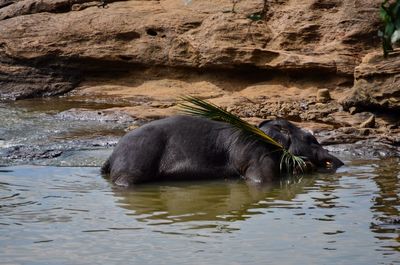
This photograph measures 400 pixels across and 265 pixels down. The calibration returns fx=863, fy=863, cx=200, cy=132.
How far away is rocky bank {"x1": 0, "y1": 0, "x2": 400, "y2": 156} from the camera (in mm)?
13377

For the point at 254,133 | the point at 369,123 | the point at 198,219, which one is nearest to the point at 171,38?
the point at 369,123

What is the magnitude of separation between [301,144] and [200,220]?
282 cm

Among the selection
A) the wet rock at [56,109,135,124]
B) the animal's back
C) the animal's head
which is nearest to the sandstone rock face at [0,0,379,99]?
the wet rock at [56,109,135,124]

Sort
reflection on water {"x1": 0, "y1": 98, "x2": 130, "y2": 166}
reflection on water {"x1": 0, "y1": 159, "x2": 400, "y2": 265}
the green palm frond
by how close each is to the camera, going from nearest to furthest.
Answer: reflection on water {"x1": 0, "y1": 159, "x2": 400, "y2": 265}, the green palm frond, reflection on water {"x1": 0, "y1": 98, "x2": 130, "y2": 166}

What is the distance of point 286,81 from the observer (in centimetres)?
1570

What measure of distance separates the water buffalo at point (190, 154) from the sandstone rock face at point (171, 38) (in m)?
6.25

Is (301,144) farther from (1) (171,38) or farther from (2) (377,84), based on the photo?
(1) (171,38)

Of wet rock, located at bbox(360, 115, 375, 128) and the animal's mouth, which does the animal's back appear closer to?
the animal's mouth

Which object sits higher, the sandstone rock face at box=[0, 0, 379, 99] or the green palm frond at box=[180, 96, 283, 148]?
the sandstone rock face at box=[0, 0, 379, 99]

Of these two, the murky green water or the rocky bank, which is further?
the rocky bank

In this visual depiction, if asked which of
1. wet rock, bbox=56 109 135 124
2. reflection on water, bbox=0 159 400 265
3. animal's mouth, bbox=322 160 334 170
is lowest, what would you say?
reflection on water, bbox=0 159 400 265

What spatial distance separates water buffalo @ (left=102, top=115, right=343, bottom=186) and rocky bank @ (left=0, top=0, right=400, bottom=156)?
3283 mm

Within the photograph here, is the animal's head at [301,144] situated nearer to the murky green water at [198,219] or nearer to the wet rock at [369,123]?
the murky green water at [198,219]

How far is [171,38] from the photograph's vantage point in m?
17.2
